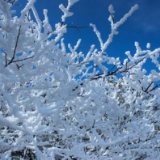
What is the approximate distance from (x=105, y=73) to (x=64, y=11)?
102cm

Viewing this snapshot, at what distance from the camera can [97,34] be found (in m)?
3.31

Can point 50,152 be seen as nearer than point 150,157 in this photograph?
Yes

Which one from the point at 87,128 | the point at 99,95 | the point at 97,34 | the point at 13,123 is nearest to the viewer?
the point at 13,123

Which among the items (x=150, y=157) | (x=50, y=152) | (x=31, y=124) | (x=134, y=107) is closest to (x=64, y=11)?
(x=31, y=124)

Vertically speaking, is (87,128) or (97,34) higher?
(97,34)

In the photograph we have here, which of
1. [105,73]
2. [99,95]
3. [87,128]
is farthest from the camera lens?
[99,95]

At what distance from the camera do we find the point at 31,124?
1.86 m

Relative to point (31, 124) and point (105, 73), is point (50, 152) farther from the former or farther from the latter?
point (105, 73)

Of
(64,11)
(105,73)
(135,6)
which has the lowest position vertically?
(105,73)

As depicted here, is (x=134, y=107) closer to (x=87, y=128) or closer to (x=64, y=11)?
(x=87, y=128)

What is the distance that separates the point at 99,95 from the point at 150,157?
2.25 metres

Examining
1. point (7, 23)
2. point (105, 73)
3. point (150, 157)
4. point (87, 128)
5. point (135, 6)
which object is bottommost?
point (150, 157)

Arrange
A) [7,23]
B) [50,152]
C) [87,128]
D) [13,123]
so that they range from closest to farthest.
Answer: [13,123] < [7,23] < [50,152] < [87,128]

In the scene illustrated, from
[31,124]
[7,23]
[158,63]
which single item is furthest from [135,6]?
[158,63]
